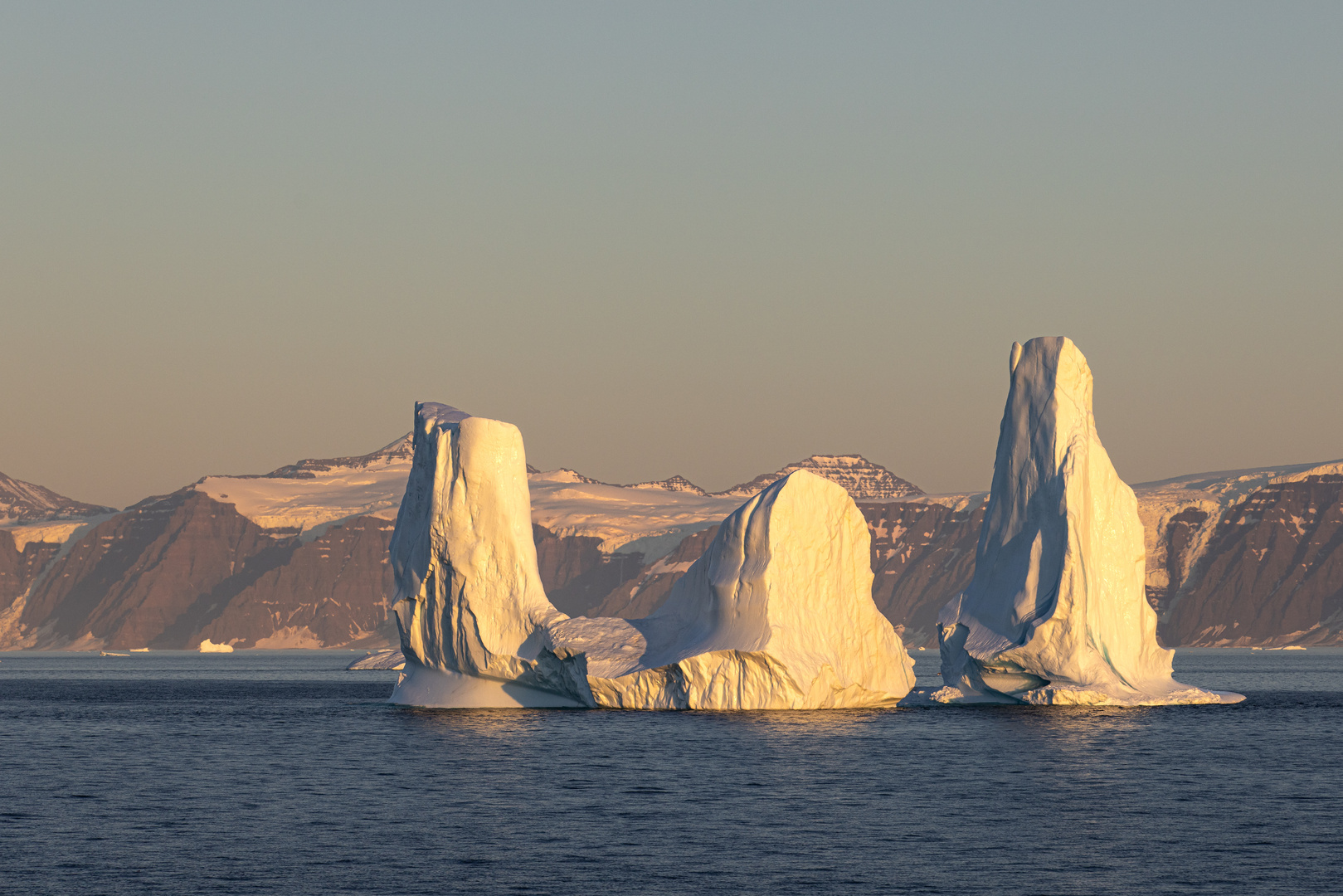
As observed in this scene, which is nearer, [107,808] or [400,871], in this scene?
[400,871]

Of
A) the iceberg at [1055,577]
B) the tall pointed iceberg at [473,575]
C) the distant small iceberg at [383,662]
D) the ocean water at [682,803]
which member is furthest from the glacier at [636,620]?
the distant small iceberg at [383,662]

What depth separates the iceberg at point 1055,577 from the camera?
Answer: 6781 centimetres

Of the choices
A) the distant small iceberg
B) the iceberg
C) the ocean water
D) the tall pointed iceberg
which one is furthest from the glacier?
the distant small iceberg

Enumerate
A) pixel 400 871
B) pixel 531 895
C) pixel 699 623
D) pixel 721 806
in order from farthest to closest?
pixel 699 623 < pixel 721 806 < pixel 400 871 < pixel 531 895

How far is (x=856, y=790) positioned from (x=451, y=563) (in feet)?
93.5

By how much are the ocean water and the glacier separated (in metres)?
1.52

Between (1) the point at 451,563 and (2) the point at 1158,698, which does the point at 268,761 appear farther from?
(2) the point at 1158,698

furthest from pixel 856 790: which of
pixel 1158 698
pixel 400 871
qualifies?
pixel 1158 698

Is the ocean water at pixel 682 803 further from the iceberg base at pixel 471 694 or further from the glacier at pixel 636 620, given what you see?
the glacier at pixel 636 620

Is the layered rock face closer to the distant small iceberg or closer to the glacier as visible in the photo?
the glacier

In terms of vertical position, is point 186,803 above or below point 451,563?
below

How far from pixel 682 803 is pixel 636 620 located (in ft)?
82.1

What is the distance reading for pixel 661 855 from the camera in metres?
32.5

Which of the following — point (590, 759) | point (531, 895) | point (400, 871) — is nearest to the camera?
point (531, 895)
